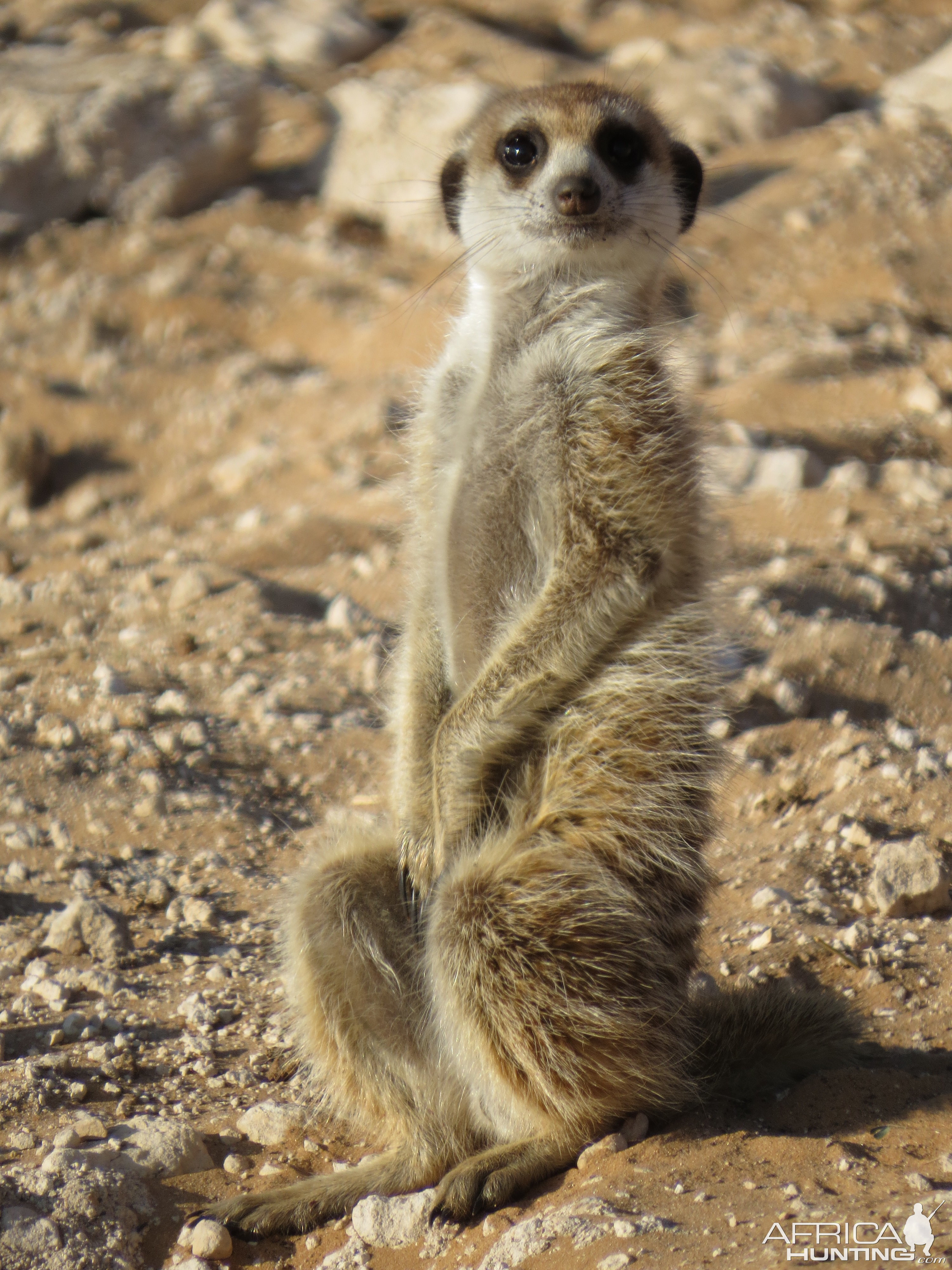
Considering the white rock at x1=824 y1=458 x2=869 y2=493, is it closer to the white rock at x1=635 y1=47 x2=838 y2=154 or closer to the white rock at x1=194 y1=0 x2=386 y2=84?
the white rock at x1=635 y1=47 x2=838 y2=154

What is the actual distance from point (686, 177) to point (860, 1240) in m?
2.15

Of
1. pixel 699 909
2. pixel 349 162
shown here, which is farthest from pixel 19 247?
pixel 699 909

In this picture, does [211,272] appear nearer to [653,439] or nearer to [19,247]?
[19,247]

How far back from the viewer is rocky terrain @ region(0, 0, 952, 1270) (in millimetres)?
2098

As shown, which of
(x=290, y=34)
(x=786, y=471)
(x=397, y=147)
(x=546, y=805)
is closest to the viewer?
(x=546, y=805)

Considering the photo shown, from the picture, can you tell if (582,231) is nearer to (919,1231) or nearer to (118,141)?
(919,1231)

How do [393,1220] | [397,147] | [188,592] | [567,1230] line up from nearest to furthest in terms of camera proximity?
[567,1230]
[393,1220]
[188,592]
[397,147]

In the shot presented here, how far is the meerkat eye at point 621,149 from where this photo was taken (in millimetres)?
2553

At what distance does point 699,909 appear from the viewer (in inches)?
88.5

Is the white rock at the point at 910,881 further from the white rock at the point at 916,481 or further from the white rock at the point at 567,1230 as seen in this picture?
the white rock at the point at 916,481

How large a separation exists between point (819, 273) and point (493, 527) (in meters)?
4.00

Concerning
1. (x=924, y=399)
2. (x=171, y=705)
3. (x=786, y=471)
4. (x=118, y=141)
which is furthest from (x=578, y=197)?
(x=118, y=141)

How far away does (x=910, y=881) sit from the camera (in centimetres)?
270

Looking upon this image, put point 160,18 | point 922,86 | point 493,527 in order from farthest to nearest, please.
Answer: point 160,18 → point 922,86 → point 493,527
